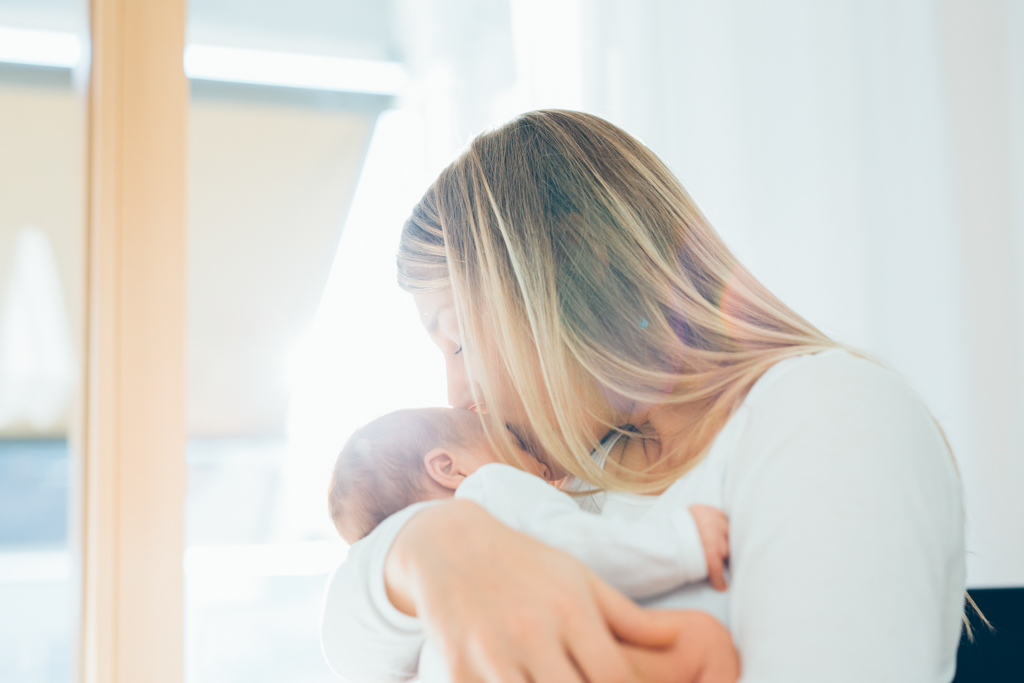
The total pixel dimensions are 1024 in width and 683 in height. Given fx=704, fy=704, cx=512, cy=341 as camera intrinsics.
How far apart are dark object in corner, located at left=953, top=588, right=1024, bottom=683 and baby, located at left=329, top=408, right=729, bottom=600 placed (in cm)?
72

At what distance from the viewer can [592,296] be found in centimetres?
81

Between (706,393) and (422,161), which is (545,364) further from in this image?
(422,161)

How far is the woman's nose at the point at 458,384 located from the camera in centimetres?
98

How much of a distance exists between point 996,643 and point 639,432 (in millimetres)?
733

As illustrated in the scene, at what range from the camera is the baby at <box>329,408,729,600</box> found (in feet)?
2.07

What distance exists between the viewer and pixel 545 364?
82 centimetres

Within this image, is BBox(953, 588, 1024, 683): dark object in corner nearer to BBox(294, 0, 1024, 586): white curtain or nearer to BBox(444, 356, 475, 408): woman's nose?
BBox(294, 0, 1024, 586): white curtain

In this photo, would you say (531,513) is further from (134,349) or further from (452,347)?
(134,349)

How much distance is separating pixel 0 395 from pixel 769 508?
1.25 metres

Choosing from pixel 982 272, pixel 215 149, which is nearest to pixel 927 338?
pixel 982 272

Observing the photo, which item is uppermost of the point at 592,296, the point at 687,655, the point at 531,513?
the point at 592,296

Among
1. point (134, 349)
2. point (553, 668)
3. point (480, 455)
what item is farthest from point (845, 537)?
point (134, 349)

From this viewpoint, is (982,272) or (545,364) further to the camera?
(982,272)

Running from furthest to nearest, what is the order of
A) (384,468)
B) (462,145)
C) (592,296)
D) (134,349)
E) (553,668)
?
(462,145)
(134,349)
(384,468)
(592,296)
(553,668)
